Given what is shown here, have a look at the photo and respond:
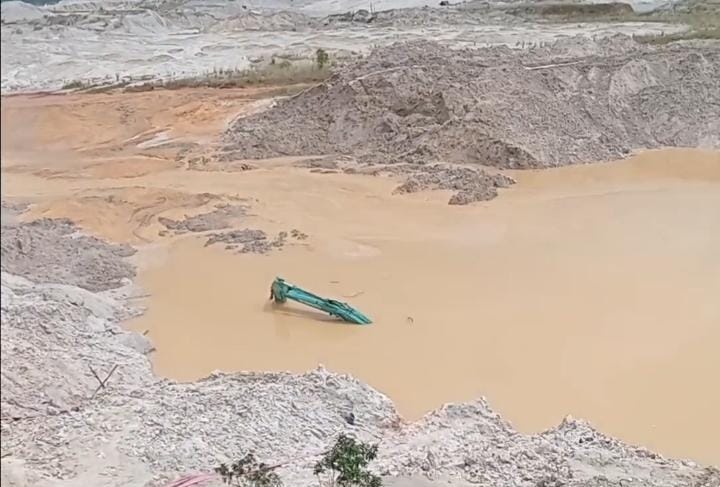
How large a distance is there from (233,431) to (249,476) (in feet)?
4.67

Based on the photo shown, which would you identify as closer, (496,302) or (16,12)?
(16,12)

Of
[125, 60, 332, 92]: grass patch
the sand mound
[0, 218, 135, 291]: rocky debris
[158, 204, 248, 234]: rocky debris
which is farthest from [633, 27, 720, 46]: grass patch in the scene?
the sand mound

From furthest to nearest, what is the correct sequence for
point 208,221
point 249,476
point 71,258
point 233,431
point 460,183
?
point 460,183
point 208,221
point 71,258
point 233,431
point 249,476

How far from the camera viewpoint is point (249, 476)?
5.38m

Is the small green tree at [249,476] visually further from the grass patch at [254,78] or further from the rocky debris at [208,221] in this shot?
the grass patch at [254,78]

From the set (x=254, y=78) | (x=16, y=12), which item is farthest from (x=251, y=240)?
(x=254, y=78)

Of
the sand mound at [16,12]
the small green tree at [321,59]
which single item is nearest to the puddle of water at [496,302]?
the sand mound at [16,12]

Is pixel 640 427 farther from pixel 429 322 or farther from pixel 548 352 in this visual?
pixel 429 322

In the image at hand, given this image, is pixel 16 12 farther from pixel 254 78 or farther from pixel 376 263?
pixel 254 78

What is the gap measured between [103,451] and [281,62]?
18132mm

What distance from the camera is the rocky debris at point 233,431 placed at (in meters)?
6.23

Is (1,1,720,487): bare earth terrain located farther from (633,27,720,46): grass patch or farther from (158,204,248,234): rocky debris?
(633,27,720,46): grass patch

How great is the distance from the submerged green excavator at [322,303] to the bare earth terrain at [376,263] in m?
0.14

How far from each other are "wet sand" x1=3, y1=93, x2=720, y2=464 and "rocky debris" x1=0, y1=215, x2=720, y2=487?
0.81 metres
